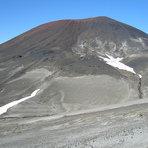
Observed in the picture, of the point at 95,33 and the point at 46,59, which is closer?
the point at 46,59

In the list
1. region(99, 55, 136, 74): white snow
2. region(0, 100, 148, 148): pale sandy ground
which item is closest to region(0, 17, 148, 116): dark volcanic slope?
region(99, 55, 136, 74): white snow

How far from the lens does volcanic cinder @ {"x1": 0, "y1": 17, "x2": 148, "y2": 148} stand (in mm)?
10029

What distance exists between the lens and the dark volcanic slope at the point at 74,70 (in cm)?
2664

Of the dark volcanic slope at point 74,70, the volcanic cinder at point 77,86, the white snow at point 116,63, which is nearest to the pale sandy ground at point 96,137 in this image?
the volcanic cinder at point 77,86

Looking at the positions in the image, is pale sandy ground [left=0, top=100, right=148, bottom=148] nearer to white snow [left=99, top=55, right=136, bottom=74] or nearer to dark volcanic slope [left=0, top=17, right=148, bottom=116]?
dark volcanic slope [left=0, top=17, right=148, bottom=116]

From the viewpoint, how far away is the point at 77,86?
30.7 metres

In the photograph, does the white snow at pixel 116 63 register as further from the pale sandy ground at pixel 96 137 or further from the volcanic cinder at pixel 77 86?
the pale sandy ground at pixel 96 137

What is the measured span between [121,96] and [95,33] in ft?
136

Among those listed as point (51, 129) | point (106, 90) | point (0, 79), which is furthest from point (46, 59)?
point (51, 129)

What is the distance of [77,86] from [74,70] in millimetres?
6388

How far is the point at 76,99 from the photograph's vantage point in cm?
2664

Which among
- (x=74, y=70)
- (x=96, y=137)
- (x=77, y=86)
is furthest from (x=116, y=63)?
(x=96, y=137)

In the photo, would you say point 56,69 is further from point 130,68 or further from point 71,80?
point 130,68

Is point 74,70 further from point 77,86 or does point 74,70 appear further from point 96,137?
point 96,137
